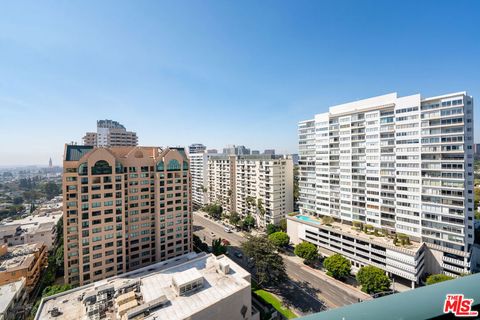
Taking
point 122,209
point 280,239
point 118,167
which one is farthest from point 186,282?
point 280,239

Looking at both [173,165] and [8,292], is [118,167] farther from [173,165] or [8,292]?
[8,292]

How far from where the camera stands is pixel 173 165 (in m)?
37.2

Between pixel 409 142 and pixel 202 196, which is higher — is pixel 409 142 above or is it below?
above

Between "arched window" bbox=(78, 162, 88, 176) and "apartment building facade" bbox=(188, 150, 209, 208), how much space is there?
153 feet

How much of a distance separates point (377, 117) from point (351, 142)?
5845 millimetres

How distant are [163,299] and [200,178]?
6023cm

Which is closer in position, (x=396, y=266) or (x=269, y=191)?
(x=396, y=266)

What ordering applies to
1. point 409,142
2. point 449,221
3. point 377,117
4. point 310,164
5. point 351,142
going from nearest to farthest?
1. point 449,221
2. point 409,142
3. point 377,117
4. point 351,142
5. point 310,164

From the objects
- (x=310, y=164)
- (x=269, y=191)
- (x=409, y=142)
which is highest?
(x=409, y=142)

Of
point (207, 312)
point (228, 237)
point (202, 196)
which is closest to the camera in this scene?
point (207, 312)

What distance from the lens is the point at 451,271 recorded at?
3006 cm

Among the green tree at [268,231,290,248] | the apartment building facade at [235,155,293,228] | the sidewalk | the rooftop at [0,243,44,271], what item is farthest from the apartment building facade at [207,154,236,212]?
the rooftop at [0,243,44,271]

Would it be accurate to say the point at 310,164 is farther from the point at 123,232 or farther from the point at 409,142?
the point at 123,232

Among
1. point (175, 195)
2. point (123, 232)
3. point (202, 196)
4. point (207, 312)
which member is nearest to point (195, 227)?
point (202, 196)
